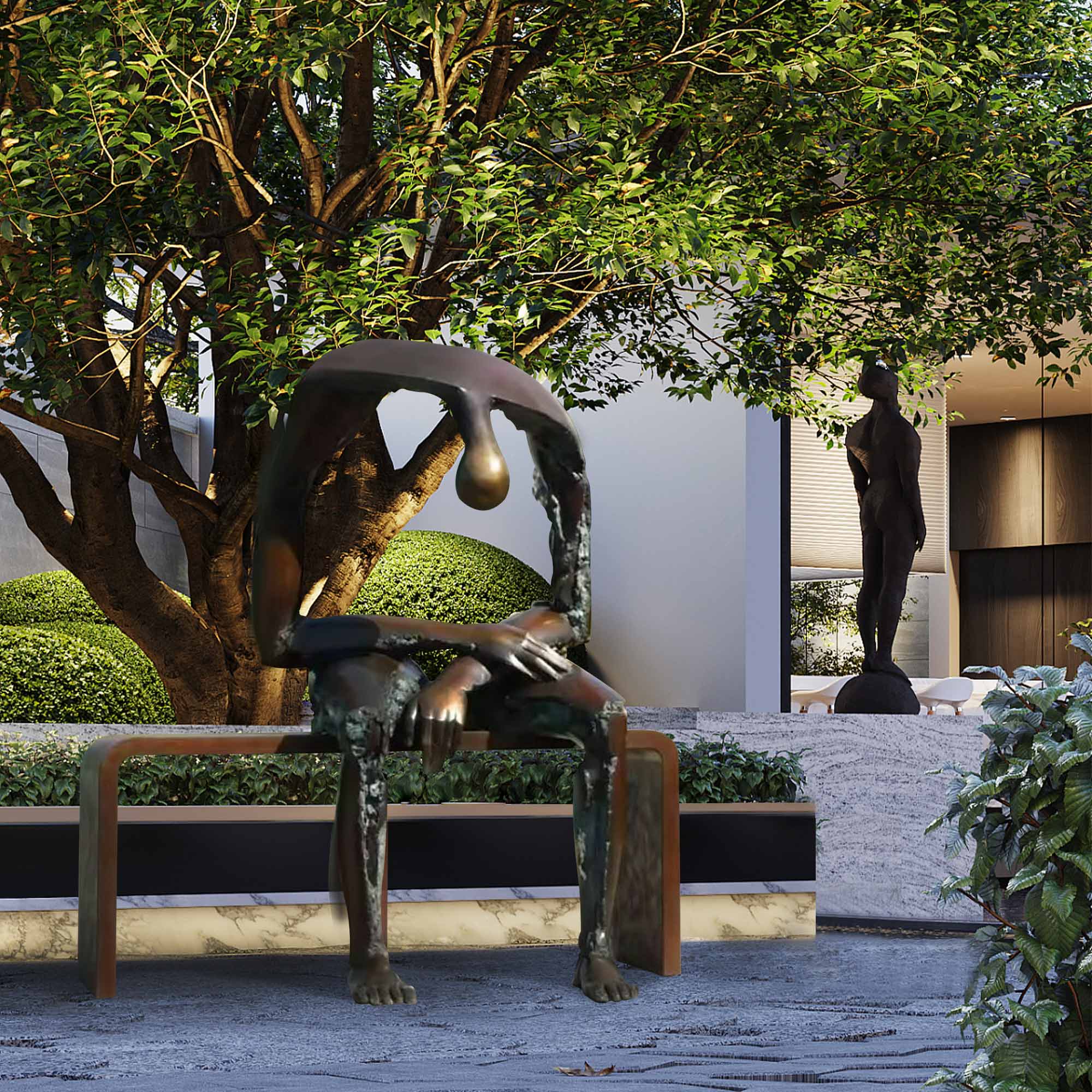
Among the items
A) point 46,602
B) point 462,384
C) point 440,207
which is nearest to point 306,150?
point 440,207

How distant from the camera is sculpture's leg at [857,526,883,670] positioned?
310 inches

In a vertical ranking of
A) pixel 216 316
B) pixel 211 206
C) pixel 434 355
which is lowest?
pixel 434 355

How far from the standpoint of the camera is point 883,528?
781 cm

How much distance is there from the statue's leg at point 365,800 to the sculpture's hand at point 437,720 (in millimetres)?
61

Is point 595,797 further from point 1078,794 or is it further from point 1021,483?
point 1021,483

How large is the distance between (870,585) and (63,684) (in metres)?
4.80

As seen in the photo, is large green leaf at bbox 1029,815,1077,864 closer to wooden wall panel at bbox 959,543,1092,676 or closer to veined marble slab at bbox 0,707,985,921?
veined marble slab at bbox 0,707,985,921

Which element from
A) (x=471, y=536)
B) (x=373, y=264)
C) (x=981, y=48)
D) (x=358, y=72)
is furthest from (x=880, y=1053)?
(x=471, y=536)

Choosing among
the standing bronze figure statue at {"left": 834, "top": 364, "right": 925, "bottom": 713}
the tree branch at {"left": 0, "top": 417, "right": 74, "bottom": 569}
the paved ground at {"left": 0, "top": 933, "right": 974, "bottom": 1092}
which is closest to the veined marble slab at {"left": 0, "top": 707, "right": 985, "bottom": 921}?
the standing bronze figure statue at {"left": 834, "top": 364, "right": 925, "bottom": 713}

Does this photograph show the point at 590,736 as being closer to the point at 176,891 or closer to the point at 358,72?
the point at 176,891

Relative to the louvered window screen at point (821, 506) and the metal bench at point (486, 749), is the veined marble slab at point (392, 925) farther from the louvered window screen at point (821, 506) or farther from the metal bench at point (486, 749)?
the louvered window screen at point (821, 506)

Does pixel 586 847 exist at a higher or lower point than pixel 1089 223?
lower

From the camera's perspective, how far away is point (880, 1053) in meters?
3.14

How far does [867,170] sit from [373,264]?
2756 millimetres
